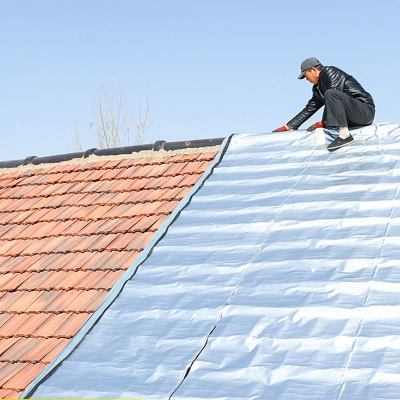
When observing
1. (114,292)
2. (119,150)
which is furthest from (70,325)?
(119,150)

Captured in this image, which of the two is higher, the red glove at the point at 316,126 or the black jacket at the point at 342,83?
the black jacket at the point at 342,83

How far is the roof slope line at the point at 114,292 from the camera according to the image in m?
3.37

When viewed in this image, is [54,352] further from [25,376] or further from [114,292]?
[114,292]

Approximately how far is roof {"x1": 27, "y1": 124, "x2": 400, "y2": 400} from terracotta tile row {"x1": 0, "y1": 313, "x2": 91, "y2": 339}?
0.86 feet

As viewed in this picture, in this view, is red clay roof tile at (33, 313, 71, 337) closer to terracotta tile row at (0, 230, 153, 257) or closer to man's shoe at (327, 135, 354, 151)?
terracotta tile row at (0, 230, 153, 257)

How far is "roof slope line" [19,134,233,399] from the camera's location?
3.37 meters

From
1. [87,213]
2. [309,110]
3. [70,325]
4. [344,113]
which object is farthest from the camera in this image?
[309,110]

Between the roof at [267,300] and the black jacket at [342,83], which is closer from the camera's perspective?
the roof at [267,300]

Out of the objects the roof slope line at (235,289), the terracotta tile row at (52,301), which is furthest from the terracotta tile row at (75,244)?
the roof slope line at (235,289)

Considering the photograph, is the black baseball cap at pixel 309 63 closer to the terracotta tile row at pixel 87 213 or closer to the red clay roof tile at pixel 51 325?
the terracotta tile row at pixel 87 213

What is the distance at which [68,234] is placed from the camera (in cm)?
509

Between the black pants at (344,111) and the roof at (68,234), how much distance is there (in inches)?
49.7

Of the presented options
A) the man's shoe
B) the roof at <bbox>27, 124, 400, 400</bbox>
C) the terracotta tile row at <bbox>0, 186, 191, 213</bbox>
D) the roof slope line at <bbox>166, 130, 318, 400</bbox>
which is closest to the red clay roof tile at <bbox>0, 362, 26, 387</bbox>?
the roof at <bbox>27, 124, 400, 400</bbox>

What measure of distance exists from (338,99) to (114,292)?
2.75 meters
